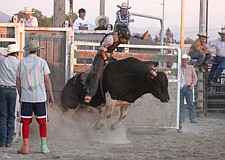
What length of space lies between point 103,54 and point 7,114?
→ 216cm

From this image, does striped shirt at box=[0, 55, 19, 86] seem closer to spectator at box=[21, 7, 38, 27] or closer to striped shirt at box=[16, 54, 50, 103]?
striped shirt at box=[16, 54, 50, 103]

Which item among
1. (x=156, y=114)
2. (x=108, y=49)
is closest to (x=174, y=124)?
(x=156, y=114)

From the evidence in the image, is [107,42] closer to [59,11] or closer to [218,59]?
[59,11]

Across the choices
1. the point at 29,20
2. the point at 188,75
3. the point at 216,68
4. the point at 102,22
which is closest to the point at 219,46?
the point at 216,68

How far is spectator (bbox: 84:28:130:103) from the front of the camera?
10.6 m

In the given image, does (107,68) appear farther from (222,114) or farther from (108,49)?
(222,114)

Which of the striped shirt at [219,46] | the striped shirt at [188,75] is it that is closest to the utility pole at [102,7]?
the striped shirt at [219,46]

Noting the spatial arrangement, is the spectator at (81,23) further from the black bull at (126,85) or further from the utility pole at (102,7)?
the utility pole at (102,7)

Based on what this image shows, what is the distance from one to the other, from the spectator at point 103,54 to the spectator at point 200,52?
20.9 feet

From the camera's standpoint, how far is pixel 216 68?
17922 millimetres

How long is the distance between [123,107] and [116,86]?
1.65ft

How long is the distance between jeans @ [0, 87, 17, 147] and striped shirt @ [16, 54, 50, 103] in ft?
2.31

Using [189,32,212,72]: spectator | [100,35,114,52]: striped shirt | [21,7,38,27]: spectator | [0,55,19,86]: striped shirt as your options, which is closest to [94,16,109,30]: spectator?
[21,7,38,27]: spectator

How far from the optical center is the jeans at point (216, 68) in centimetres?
1775
